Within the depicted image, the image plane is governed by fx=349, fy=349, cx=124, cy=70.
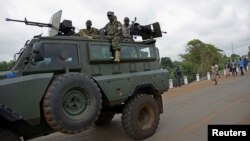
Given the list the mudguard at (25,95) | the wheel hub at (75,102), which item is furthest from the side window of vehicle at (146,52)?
the mudguard at (25,95)

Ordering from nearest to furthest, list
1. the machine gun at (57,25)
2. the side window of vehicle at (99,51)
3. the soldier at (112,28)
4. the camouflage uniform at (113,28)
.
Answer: the side window of vehicle at (99,51), the machine gun at (57,25), the soldier at (112,28), the camouflage uniform at (113,28)

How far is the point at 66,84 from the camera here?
6.05 m

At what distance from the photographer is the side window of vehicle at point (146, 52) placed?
8.53 m

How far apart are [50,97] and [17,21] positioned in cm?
234

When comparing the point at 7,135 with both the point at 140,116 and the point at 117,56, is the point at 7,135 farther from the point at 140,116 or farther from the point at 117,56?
the point at 140,116

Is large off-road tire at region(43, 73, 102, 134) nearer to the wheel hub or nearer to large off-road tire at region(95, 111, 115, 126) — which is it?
the wheel hub

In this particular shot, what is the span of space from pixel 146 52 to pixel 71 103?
9.99 feet

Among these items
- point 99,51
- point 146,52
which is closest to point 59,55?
point 99,51

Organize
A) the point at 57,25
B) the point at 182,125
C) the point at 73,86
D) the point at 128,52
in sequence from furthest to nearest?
the point at 182,125 → the point at 128,52 → the point at 57,25 → the point at 73,86

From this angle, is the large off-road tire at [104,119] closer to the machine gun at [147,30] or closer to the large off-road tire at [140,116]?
the large off-road tire at [140,116]

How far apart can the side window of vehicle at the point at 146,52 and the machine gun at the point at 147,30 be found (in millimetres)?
537

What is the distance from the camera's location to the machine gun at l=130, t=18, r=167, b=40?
30.0 feet

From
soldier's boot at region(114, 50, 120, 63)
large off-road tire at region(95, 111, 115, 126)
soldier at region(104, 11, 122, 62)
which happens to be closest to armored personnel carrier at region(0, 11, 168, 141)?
soldier's boot at region(114, 50, 120, 63)

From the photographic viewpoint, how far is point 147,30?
9.22 meters
